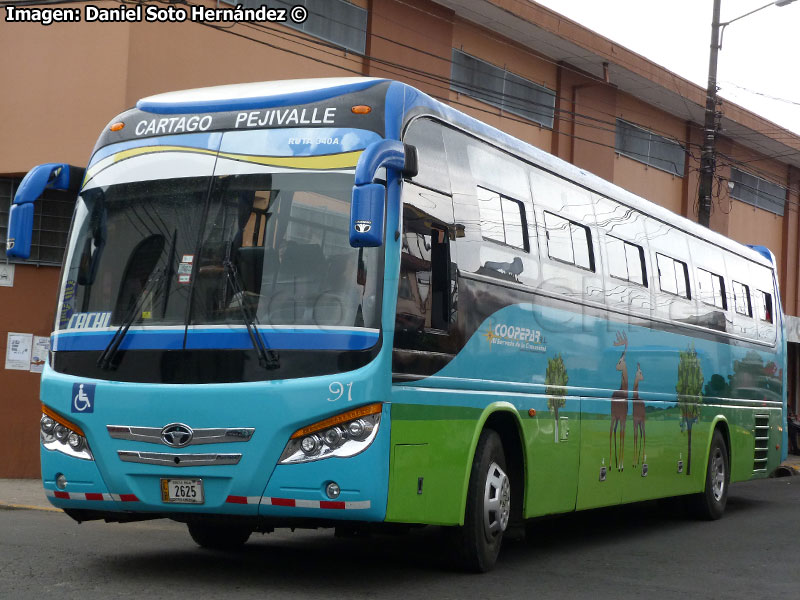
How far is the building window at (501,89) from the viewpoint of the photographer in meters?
21.2

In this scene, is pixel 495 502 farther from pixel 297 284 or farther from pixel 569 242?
pixel 569 242

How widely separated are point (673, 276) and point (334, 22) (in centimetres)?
749

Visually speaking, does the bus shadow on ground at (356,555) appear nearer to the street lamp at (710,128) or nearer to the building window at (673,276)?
the building window at (673,276)

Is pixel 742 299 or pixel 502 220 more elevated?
pixel 742 299

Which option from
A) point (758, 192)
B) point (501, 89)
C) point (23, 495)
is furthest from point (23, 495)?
point (758, 192)

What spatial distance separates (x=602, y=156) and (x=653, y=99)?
2.90 m

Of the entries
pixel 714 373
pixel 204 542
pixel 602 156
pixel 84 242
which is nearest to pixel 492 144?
pixel 84 242

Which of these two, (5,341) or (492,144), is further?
(5,341)

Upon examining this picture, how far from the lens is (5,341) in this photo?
15.6m

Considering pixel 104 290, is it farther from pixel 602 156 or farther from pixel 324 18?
pixel 602 156

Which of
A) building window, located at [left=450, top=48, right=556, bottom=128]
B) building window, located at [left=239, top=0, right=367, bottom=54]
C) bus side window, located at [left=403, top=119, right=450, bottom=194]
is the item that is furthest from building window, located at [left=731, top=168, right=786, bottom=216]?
bus side window, located at [left=403, top=119, right=450, bottom=194]

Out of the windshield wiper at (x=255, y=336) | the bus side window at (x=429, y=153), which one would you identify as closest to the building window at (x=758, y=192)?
the bus side window at (x=429, y=153)

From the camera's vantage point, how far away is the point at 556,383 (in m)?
9.99

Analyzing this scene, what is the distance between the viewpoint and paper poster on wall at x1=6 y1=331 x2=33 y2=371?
1561 cm
